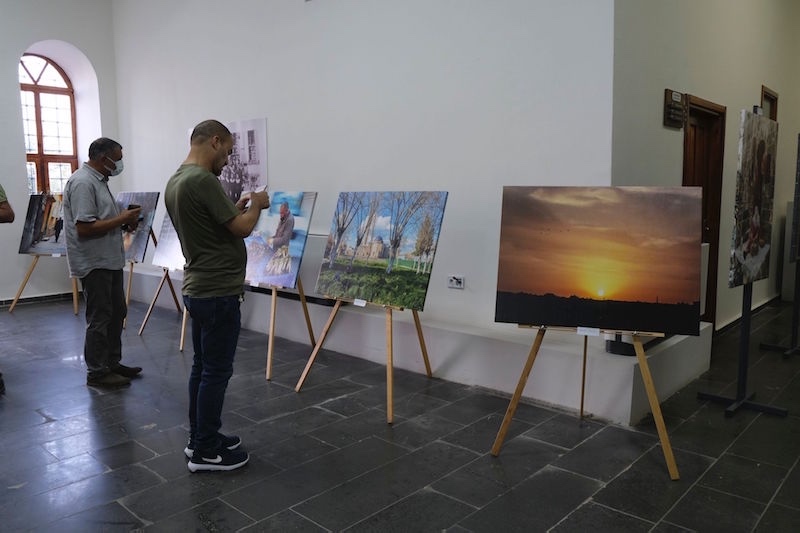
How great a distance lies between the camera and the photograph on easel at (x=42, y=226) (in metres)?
6.91

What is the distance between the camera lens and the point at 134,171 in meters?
7.96

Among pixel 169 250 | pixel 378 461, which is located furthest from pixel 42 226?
pixel 378 461

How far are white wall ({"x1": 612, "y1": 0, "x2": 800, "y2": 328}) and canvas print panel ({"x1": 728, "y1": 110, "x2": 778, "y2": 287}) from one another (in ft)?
1.97

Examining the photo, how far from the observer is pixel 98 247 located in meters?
4.06

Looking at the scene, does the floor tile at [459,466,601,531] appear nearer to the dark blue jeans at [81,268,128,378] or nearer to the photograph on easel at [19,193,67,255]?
the dark blue jeans at [81,268,128,378]

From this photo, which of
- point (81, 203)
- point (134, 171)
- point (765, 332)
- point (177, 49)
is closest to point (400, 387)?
point (81, 203)

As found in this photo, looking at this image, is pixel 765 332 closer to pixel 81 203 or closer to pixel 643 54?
pixel 643 54

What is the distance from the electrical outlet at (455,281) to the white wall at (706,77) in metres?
1.32

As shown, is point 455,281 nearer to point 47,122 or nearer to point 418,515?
point 418,515

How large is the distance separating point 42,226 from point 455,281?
518 cm

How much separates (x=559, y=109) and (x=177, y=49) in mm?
5010

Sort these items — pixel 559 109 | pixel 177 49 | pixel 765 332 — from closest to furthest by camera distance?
pixel 559 109
pixel 765 332
pixel 177 49

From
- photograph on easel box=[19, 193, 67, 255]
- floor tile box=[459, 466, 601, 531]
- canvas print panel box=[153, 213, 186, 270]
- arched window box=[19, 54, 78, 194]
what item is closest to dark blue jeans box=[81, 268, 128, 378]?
canvas print panel box=[153, 213, 186, 270]

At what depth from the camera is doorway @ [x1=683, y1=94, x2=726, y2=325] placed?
5145 millimetres
